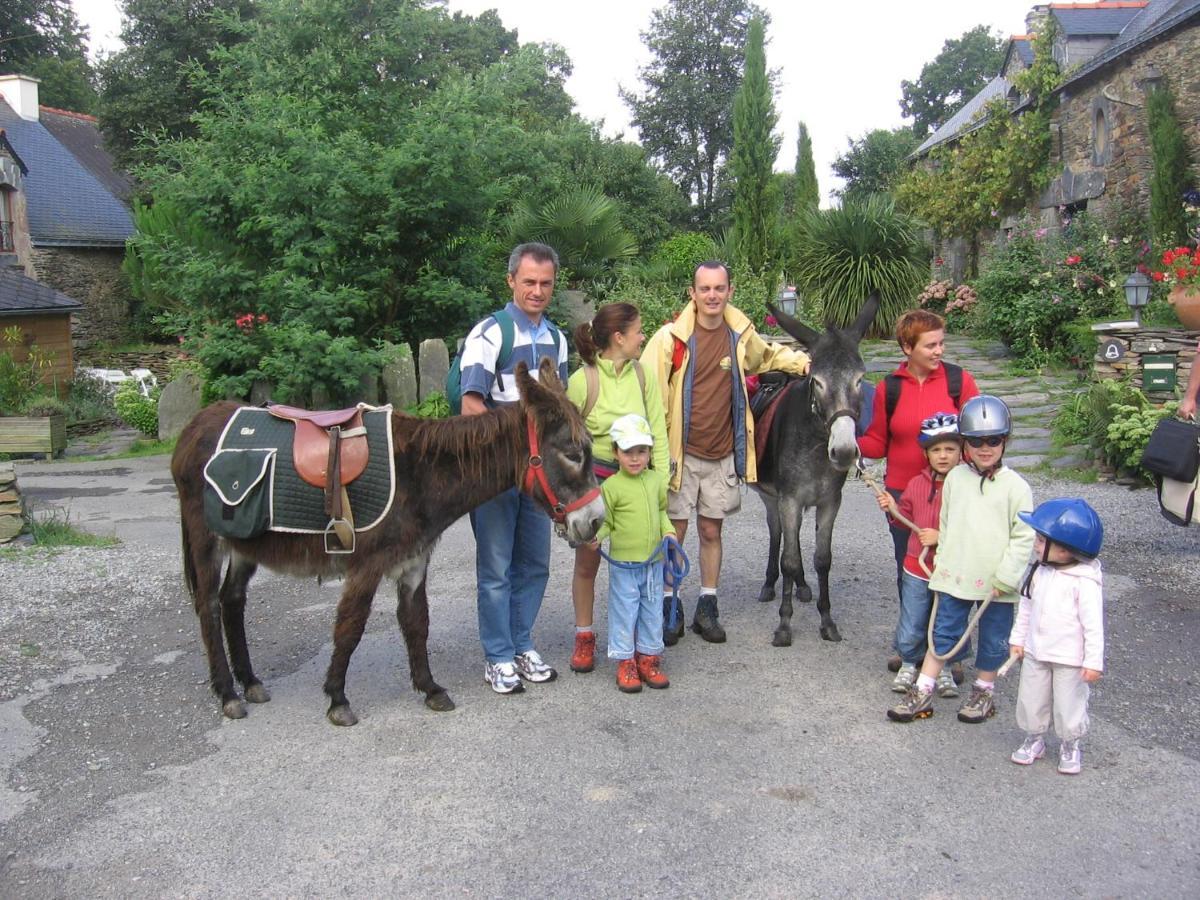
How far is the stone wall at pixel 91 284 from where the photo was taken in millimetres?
24797

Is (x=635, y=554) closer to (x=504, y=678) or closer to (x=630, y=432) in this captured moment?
(x=630, y=432)

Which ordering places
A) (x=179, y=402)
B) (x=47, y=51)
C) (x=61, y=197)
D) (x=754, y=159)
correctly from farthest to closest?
(x=47, y=51) → (x=61, y=197) → (x=754, y=159) → (x=179, y=402)

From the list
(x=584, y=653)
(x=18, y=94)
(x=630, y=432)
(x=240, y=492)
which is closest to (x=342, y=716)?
(x=240, y=492)

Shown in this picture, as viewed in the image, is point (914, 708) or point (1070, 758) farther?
point (914, 708)

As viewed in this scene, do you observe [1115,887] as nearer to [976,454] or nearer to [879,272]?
[976,454]

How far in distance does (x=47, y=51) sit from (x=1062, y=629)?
1715 inches

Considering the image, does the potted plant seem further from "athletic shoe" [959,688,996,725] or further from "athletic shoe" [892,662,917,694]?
"athletic shoe" [959,688,996,725]

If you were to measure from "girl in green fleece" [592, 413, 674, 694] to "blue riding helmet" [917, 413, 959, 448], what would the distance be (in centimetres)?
125

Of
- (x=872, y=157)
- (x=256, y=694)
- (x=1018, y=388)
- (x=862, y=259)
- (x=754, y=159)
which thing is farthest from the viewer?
(x=872, y=157)

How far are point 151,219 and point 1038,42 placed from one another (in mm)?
18895

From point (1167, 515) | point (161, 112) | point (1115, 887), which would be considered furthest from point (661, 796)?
point (161, 112)

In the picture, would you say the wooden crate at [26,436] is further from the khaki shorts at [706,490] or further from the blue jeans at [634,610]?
the blue jeans at [634,610]

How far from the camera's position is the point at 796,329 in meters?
5.12

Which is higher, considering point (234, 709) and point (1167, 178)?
point (1167, 178)
